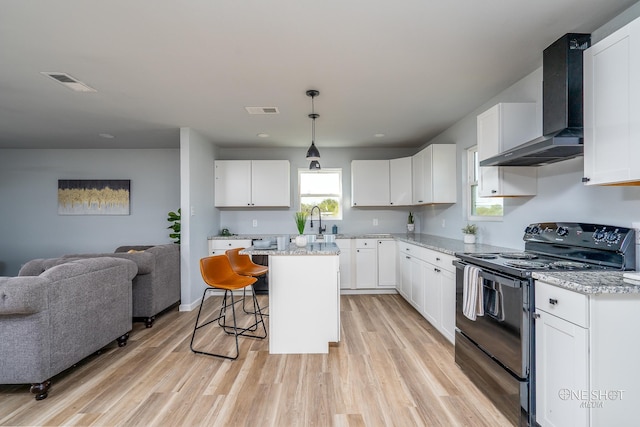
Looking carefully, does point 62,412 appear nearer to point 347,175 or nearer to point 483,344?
point 483,344

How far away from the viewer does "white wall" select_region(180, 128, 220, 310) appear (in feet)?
13.8

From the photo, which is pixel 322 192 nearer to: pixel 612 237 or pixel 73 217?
pixel 612 237

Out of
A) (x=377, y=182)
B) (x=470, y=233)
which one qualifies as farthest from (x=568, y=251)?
(x=377, y=182)

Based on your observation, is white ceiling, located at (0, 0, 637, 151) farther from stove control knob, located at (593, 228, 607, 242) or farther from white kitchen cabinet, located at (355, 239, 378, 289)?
white kitchen cabinet, located at (355, 239, 378, 289)

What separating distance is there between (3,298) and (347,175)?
451 centimetres

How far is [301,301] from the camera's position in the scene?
2850 millimetres

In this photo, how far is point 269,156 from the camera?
18.2ft

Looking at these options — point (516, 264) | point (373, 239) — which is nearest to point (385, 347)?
point (516, 264)

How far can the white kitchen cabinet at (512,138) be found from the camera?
2.56 m

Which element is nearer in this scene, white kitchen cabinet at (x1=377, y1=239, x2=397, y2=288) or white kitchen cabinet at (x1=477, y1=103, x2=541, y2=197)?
white kitchen cabinet at (x1=477, y1=103, x2=541, y2=197)

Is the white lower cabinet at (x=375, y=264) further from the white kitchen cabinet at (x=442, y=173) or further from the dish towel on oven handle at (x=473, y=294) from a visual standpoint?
the dish towel on oven handle at (x=473, y=294)

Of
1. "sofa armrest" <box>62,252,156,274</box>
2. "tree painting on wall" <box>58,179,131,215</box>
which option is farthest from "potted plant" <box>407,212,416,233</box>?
"tree painting on wall" <box>58,179,131,215</box>

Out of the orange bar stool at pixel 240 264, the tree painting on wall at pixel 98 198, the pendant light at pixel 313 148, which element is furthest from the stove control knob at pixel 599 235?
the tree painting on wall at pixel 98 198

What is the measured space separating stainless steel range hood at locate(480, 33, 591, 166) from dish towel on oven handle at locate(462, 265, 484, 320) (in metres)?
0.89
